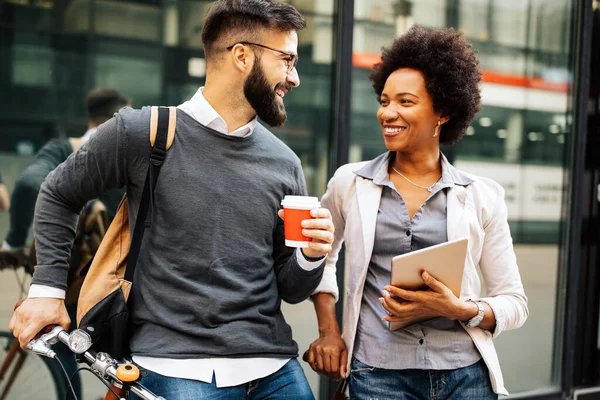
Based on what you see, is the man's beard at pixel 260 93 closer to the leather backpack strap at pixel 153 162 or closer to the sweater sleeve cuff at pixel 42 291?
the leather backpack strap at pixel 153 162

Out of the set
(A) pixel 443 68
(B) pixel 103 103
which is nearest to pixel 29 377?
(B) pixel 103 103

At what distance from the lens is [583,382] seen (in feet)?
16.5

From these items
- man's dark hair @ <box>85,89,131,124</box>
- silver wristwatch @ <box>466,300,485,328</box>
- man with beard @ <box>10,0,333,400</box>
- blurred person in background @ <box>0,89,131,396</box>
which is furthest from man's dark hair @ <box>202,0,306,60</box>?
man's dark hair @ <box>85,89,131,124</box>

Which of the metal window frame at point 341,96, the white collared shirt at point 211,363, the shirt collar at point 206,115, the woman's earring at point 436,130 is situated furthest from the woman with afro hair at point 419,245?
the metal window frame at point 341,96

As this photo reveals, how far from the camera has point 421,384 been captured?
2.33 m

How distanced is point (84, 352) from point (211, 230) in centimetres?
50

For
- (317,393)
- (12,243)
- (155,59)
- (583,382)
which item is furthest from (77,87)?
(583,382)

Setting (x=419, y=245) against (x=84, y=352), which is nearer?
(x=84, y=352)

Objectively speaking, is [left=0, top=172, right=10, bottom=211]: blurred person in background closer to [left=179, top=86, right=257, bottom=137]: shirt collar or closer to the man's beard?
[left=179, top=86, right=257, bottom=137]: shirt collar

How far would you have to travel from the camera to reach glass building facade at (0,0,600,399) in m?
3.43

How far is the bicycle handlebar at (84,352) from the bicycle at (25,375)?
1604mm

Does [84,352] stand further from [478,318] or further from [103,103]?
[103,103]

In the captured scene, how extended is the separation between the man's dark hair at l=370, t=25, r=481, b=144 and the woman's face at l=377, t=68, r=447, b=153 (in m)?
0.03

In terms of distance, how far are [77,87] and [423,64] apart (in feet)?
6.16
